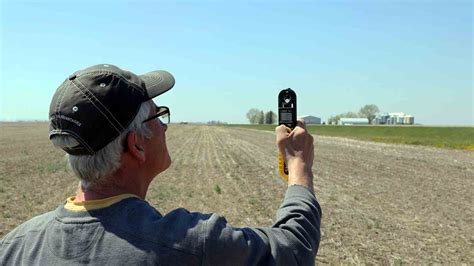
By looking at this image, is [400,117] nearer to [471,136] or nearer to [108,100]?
[471,136]

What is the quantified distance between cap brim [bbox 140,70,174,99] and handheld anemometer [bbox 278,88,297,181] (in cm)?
49

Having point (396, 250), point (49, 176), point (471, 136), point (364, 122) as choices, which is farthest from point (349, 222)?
point (364, 122)

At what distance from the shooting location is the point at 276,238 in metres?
1.71

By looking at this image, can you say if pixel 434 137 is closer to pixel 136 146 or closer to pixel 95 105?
pixel 136 146

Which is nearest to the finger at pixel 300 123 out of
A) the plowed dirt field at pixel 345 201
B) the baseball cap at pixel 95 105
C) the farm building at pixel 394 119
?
the baseball cap at pixel 95 105

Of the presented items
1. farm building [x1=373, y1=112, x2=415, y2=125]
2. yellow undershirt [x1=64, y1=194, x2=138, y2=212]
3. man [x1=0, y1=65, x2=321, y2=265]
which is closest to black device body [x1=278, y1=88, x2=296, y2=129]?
man [x1=0, y1=65, x2=321, y2=265]

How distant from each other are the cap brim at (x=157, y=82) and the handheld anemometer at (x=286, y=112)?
486mm

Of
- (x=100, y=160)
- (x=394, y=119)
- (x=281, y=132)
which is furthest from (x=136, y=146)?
(x=394, y=119)

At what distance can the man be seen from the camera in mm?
1588

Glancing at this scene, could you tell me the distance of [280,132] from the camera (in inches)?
79.9

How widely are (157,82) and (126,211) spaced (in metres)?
0.52

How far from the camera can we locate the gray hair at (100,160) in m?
1.79

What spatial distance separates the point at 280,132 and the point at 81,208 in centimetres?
84

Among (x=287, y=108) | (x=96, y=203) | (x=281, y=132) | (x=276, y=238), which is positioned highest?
(x=287, y=108)
